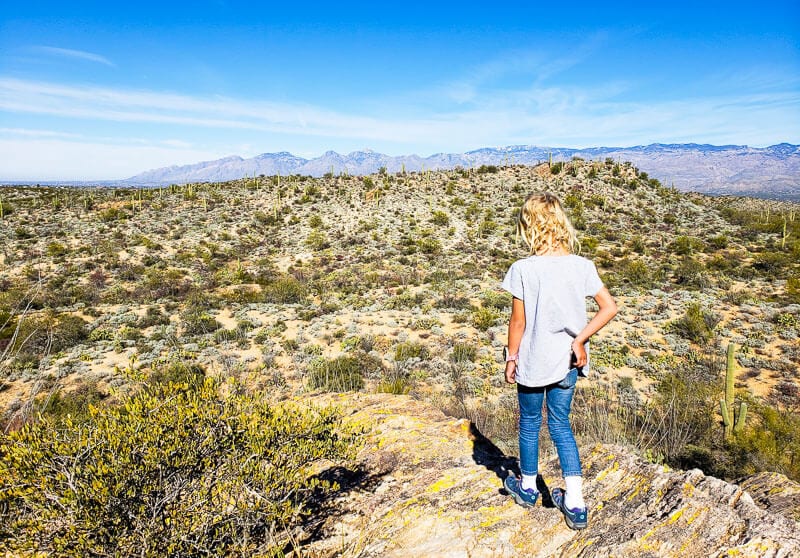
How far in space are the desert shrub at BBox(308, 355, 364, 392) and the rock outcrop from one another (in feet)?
16.7

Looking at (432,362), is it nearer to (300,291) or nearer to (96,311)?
(300,291)

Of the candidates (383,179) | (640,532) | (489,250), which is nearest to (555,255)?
(640,532)

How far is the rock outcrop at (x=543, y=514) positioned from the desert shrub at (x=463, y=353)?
6.77m

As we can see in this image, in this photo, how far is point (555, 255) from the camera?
2.39m

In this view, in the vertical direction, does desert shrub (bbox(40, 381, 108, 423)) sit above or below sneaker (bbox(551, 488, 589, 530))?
below

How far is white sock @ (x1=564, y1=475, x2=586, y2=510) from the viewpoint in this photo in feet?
7.71

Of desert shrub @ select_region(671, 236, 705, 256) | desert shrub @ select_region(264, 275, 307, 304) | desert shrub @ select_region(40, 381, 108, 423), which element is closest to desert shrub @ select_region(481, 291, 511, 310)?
desert shrub @ select_region(264, 275, 307, 304)

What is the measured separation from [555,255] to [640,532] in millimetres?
1656

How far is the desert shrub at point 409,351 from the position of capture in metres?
10.5

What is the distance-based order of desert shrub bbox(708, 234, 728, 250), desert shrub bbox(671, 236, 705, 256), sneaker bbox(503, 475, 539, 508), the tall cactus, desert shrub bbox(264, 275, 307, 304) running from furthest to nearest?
desert shrub bbox(708, 234, 728, 250), desert shrub bbox(671, 236, 705, 256), desert shrub bbox(264, 275, 307, 304), the tall cactus, sneaker bbox(503, 475, 539, 508)

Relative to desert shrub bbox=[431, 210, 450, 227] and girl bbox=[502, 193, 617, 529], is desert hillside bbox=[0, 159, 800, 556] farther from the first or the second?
girl bbox=[502, 193, 617, 529]

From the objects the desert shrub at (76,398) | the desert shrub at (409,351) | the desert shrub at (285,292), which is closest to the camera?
the desert shrub at (76,398)

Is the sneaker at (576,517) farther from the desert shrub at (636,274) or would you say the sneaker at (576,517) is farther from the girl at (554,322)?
the desert shrub at (636,274)

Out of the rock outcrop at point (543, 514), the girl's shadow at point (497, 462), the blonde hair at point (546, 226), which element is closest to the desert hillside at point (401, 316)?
the rock outcrop at point (543, 514)
